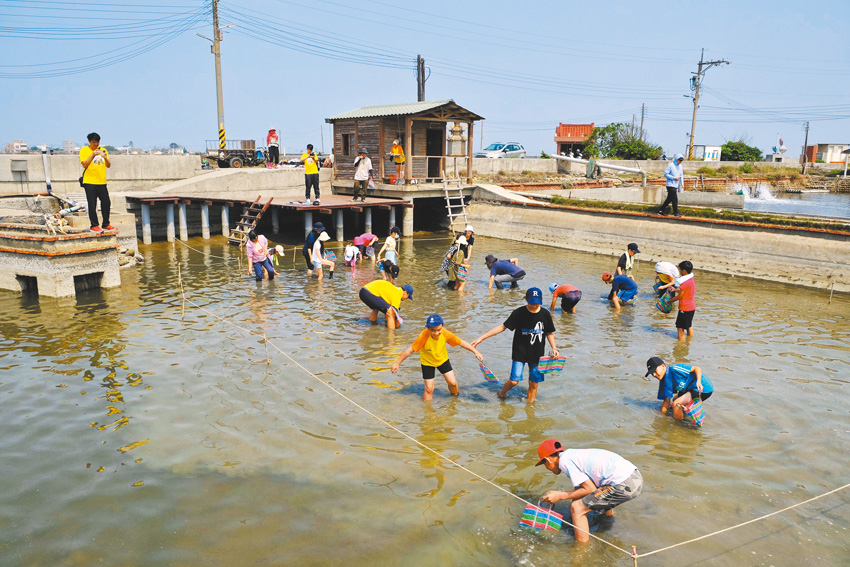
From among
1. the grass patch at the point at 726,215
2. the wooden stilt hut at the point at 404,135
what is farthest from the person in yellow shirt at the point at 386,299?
the wooden stilt hut at the point at 404,135

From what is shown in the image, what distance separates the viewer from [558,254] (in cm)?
2373

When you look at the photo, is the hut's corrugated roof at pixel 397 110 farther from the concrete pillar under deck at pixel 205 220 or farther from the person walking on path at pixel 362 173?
the concrete pillar under deck at pixel 205 220

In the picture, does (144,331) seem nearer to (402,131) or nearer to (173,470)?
Answer: (173,470)

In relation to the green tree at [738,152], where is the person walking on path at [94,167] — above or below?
below

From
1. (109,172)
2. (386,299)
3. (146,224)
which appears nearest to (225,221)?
(146,224)

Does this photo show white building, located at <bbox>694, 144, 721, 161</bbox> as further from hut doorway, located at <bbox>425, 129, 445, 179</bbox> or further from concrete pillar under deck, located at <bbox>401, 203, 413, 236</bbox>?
concrete pillar under deck, located at <bbox>401, 203, 413, 236</bbox>

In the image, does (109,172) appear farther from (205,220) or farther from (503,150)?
(503,150)

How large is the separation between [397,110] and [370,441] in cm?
2277

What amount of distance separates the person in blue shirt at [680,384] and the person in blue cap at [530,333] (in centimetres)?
140

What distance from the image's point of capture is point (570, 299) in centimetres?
1377

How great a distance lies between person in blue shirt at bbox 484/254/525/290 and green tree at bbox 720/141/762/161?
58851 mm

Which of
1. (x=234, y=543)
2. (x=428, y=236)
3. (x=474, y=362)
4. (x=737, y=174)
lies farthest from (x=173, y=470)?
(x=737, y=174)

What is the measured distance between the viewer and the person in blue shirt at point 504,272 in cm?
1612

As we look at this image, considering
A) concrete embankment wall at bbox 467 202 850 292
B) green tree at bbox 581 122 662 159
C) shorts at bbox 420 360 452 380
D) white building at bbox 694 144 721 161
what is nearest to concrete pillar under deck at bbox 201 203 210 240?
concrete embankment wall at bbox 467 202 850 292
